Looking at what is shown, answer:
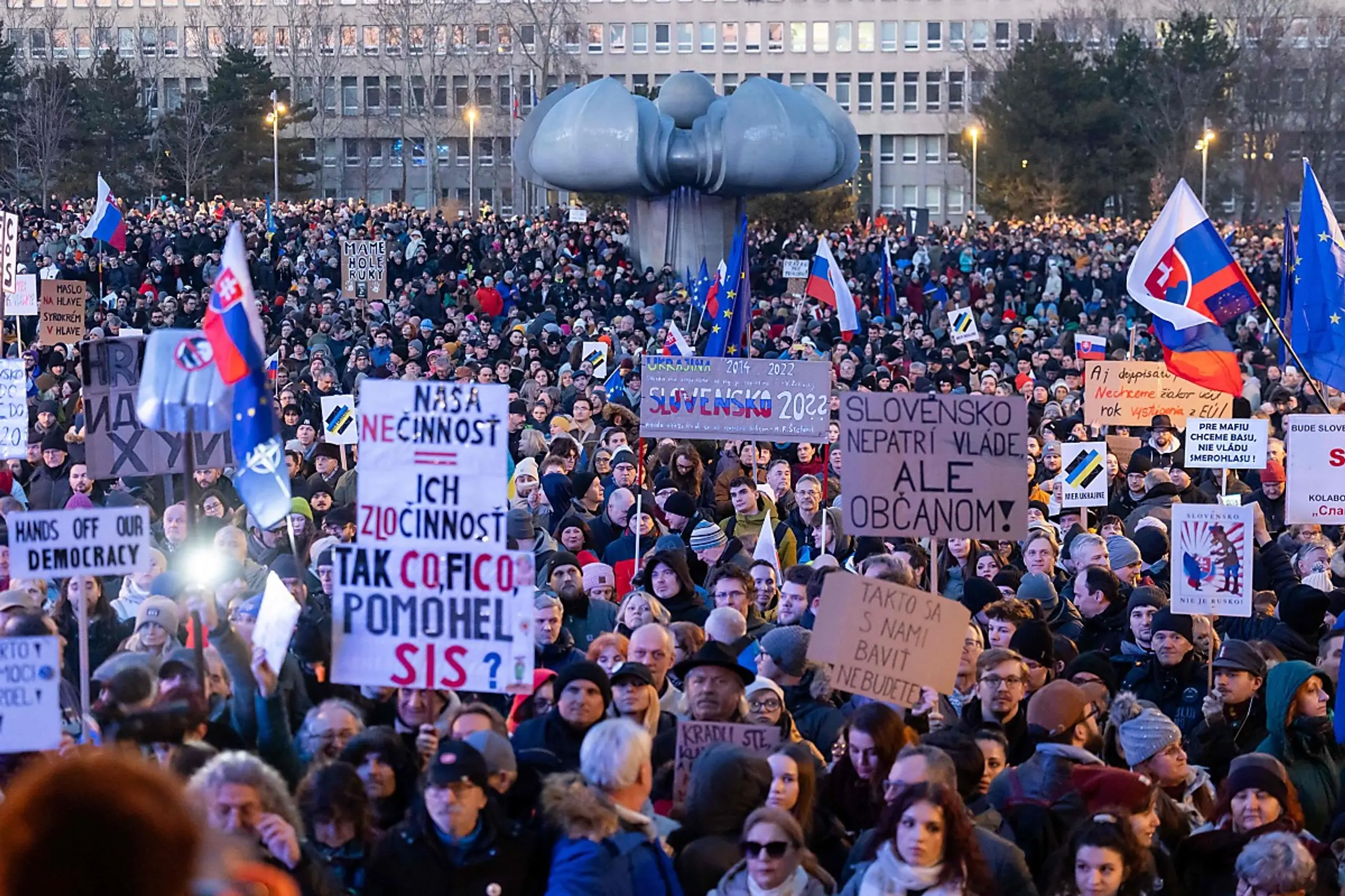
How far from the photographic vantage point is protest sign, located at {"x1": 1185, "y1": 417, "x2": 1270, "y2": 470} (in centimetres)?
1202

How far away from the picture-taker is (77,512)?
23.6 ft

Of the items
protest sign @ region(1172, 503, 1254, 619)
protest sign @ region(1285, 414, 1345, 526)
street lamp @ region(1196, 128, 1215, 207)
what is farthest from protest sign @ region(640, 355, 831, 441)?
street lamp @ region(1196, 128, 1215, 207)

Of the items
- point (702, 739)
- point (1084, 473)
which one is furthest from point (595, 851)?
point (1084, 473)

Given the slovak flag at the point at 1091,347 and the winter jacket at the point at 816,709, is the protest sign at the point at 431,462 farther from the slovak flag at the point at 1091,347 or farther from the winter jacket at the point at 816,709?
the slovak flag at the point at 1091,347

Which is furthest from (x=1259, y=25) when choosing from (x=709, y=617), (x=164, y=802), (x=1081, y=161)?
(x=164, y=802)

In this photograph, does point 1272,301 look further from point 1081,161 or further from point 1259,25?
point 1259,25

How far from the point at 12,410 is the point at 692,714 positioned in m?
6.40

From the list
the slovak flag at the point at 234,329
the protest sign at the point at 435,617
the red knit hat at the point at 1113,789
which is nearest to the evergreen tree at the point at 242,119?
the slovak flag at the point at 234,329

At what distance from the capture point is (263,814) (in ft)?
15.9

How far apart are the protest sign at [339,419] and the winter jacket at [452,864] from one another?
29.8ft

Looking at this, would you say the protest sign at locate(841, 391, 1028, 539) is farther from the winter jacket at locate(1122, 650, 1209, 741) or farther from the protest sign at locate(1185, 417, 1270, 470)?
the protest sign at locate(1185, 417, 1270, 470)

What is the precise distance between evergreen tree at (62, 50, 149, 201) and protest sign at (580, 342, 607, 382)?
4157 centimetres

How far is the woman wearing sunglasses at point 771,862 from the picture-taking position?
5.11m

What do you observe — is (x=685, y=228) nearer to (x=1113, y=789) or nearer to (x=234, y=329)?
(x=234, y=329)
